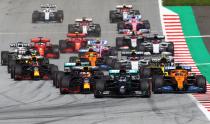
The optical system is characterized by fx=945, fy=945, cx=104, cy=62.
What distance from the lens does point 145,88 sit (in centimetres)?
4288

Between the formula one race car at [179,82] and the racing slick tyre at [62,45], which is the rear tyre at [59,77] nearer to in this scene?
the formula one race car at [179,82]

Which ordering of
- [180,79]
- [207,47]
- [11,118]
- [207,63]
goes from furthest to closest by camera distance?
[207,47]
[207,63]
[180,79]
[11,118]

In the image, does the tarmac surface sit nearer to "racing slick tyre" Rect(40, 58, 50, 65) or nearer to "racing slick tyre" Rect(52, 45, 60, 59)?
"racing slick tyre" Rect(52, 45, 60, 59)

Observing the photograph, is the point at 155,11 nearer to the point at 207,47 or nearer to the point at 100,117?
the point at 207,47

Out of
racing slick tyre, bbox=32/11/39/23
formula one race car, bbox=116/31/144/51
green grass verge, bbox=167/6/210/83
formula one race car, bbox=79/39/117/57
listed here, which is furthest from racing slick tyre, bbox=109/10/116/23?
formula one race car, bbox=79/39/117/57

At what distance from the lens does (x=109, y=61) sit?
4969 centimetres

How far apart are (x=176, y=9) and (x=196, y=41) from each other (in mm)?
7489

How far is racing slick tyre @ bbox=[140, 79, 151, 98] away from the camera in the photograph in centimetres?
4288

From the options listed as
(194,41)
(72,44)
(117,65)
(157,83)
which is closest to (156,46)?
(72,44)

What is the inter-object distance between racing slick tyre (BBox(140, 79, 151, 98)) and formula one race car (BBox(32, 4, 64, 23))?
69.1ft

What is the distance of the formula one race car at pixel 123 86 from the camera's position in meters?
43.0

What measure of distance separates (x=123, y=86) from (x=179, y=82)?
8.94 ft

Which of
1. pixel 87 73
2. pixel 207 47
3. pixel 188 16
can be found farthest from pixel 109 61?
pixel 188 16

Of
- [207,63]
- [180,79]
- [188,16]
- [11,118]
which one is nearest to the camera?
[11,118]
